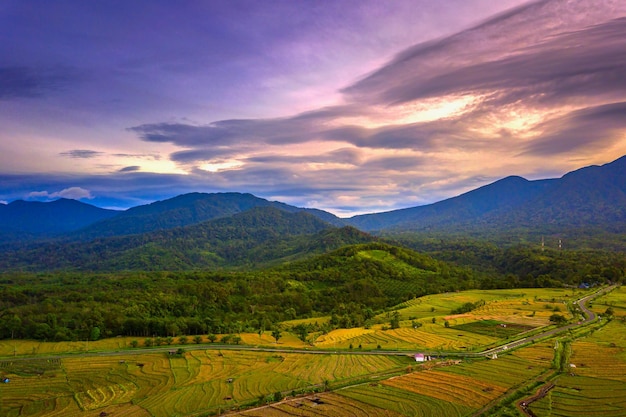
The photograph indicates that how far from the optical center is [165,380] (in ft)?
177

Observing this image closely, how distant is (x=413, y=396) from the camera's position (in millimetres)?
40906

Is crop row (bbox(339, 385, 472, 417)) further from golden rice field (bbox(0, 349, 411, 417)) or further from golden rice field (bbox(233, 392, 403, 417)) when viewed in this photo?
golden rice field (bbox(0, 349, 411, 417))

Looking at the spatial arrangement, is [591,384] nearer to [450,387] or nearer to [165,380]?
[450,387]

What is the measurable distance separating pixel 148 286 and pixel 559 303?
116352mm

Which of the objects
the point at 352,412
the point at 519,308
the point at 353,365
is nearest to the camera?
the point at 352,412

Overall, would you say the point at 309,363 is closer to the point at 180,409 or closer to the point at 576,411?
the point at 180,409

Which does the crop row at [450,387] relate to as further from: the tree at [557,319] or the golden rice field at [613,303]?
the golden rice field at [613,303]

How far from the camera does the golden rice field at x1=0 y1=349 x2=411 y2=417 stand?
45.1 metres

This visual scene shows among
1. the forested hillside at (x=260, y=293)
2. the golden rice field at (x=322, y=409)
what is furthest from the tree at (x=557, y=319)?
the golden rice field at (x=322, y=409)

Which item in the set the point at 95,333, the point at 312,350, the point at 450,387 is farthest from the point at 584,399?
the point at 95,333

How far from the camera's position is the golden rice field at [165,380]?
1774 inches

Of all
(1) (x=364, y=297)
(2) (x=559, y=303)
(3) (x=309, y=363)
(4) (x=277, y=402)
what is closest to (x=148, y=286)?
(1) (x=364, y=297)

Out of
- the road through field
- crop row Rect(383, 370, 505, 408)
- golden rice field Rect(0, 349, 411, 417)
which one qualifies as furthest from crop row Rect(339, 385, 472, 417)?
the road through field

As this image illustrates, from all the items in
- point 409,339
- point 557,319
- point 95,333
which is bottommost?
point 95,333
